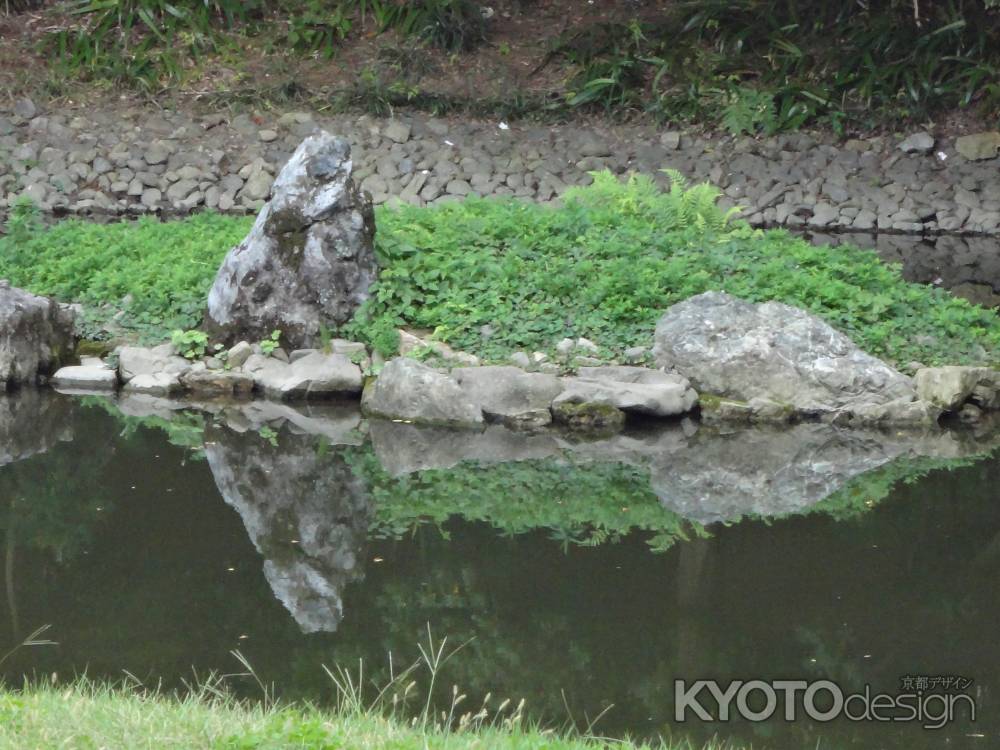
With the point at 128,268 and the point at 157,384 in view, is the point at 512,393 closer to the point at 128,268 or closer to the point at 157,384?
the point at 157,384

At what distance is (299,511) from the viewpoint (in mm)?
7590

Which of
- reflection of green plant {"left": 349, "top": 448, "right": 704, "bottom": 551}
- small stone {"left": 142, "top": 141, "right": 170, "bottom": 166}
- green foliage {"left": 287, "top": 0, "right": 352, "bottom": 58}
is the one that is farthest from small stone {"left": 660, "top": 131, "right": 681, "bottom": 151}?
reflection of green plant {"left": 349, "top": 448, "right": 704, "bottom": 551}

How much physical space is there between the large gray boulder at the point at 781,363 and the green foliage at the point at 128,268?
3.89 m

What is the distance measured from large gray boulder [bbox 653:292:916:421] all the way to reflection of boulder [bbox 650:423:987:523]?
0.28 meters

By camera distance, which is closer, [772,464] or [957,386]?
A: [772,464]

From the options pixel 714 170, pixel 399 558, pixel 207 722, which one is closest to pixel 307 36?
pixel 714 170

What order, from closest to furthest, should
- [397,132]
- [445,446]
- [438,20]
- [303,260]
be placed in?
[445,446] < [303,260] < [397,132] < [438,20]

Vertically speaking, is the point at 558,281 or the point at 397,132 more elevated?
the point at 558,281

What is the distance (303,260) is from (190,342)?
3.49 feet

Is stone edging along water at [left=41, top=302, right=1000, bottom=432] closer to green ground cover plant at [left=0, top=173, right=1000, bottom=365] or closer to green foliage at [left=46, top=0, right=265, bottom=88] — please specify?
green ground cover plant at [left=0, top=173, right=1000, bottom=365]

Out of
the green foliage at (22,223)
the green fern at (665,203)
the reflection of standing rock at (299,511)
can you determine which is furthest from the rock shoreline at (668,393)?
the green foliage at (22,223)

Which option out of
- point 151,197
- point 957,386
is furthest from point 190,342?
point 151,197

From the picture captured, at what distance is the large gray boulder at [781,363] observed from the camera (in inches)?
372

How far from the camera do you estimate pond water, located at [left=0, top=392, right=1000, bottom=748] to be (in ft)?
17.8
